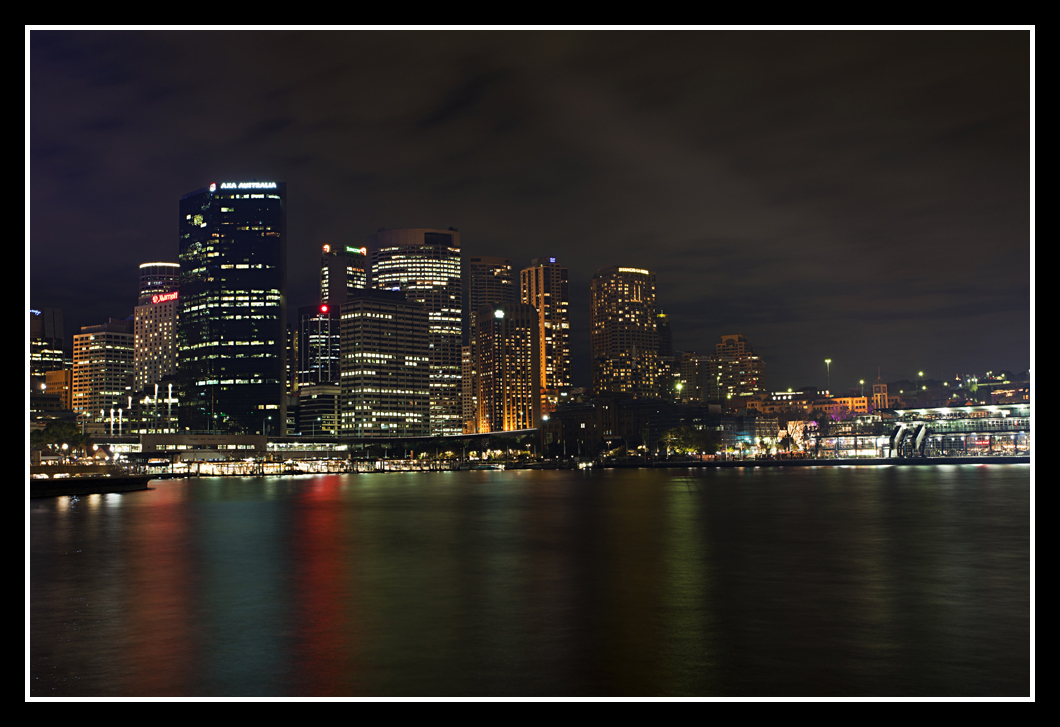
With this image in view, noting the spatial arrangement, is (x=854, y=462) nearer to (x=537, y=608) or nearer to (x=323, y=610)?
(x=537, y=608)

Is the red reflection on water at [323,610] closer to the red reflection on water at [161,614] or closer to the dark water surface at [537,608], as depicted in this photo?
the dark water surface at [537,608]

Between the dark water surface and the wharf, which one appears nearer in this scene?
the dark water surface

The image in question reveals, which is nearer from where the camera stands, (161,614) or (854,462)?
(161,614)

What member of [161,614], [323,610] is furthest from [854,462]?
[161,614]

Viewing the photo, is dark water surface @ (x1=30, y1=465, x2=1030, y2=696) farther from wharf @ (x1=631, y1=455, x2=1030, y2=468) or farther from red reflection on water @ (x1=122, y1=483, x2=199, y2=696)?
wharf @ (x1=631, y1=455, x2=1030, y2=468)

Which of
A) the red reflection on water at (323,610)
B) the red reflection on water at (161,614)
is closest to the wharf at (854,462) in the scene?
the red reflection on water at (323,610)

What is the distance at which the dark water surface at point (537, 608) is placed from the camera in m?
15.9

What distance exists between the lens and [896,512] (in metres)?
56.0

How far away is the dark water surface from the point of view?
15.9 meters

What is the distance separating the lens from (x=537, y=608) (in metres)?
23.1

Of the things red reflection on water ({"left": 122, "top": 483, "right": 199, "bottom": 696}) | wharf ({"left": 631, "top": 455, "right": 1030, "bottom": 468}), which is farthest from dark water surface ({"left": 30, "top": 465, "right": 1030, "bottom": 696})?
wharf ({"left": 631, "top": 455, "right": 1030, "bottom": 468})
